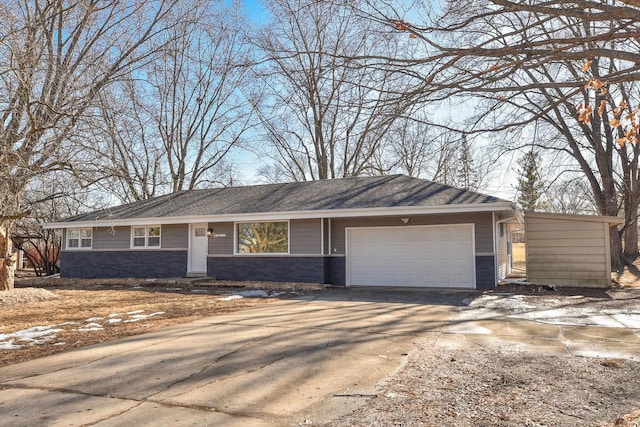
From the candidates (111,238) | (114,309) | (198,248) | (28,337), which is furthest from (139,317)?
(111,238)

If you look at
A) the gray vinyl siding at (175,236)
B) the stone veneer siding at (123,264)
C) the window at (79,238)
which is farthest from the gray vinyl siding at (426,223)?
the window at (79,238)

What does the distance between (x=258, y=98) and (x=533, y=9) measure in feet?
76.8

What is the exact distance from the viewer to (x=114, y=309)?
10062mm

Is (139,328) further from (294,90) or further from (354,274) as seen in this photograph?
(354,274)

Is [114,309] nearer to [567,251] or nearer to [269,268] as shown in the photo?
[269,268]

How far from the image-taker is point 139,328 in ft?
25.1

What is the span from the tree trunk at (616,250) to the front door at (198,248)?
16.2 m

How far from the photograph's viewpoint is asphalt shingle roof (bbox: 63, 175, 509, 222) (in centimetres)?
1384

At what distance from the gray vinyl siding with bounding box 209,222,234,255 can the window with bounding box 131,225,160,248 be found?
260 cm

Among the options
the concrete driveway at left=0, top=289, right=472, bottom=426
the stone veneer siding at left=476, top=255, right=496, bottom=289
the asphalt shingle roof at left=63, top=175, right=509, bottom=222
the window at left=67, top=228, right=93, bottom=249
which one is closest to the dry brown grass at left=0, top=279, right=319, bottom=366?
the concrete driveway at left=0, top=289, right=472, bottom=426

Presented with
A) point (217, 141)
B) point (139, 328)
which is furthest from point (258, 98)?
point (139, 328)

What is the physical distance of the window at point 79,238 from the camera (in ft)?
61.7

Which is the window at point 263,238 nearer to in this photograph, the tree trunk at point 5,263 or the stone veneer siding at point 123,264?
the stone veneer siding at point 123,264

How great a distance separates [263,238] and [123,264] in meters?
6.26
